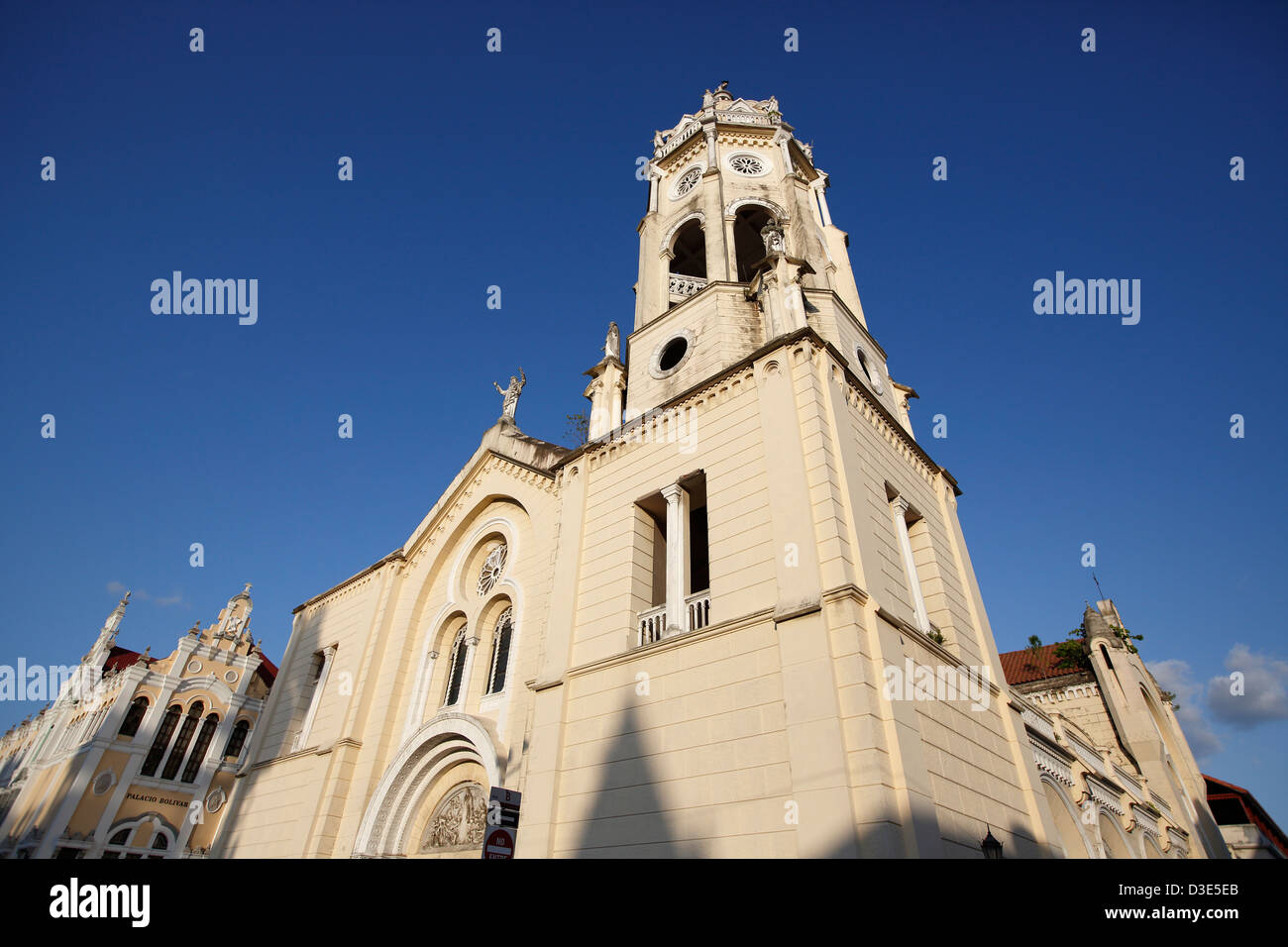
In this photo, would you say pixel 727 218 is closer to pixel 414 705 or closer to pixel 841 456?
pixel 841 456

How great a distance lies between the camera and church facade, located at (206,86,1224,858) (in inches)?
356

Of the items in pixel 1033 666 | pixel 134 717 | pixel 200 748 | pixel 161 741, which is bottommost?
pixel 161 741

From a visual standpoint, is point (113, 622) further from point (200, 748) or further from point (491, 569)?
point (491, 569)

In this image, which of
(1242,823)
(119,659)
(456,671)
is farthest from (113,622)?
(1242,823)

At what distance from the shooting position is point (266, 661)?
39000 millimetres

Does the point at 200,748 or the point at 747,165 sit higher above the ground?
the point at 747,165

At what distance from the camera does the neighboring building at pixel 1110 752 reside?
1627cm

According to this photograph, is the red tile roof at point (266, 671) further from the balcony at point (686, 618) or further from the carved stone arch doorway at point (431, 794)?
the balcony at point (686, 618)

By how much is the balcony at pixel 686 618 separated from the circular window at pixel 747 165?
1550 centimetres

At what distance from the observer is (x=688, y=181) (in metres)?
22.5

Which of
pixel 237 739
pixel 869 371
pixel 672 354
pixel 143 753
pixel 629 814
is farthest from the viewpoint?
pixel 237 739

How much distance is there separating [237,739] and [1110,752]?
38672 mm

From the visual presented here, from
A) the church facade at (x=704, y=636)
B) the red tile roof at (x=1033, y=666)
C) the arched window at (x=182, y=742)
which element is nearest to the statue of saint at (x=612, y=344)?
the church facade at (x=704, y=636)
